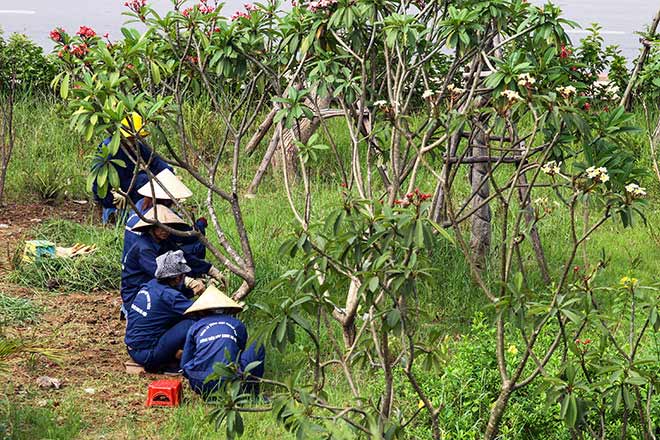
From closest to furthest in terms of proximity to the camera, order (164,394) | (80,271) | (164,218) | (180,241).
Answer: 1. (164,394)
2. (164,218)
3. (180,241)
4. (80,271)

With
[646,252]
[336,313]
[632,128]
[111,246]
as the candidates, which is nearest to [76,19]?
[111,246]

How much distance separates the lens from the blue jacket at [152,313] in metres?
6.59

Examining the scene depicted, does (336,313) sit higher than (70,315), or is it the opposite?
(336,313)

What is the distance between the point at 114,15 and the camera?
19.0 metres

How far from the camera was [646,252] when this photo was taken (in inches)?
332

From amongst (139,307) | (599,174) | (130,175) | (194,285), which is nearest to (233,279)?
(194,285)

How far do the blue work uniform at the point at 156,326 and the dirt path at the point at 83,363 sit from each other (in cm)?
14

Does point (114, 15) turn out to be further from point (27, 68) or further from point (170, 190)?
point (170, 190)

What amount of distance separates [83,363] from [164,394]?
87cm

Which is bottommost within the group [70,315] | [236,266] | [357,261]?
[70,315]

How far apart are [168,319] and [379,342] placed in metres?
2.09

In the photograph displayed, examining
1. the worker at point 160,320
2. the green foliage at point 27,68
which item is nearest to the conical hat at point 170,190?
the worker at point 160,320

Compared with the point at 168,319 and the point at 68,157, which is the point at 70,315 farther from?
the point at 68,157

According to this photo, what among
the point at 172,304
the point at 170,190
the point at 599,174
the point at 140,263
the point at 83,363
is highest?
the point at 599,174
